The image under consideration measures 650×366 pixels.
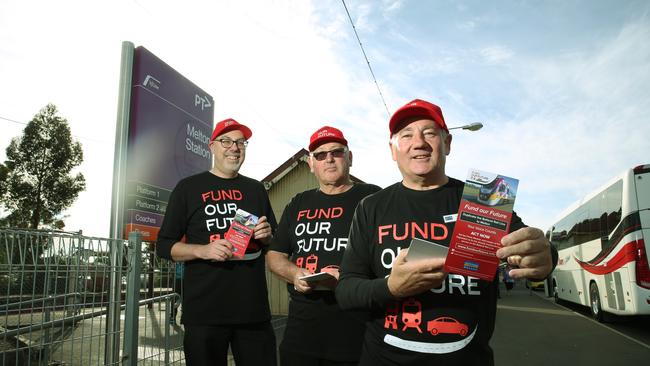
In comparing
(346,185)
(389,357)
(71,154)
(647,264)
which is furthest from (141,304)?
(71,154)

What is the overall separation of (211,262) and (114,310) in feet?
2.38

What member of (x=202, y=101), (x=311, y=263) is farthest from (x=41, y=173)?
(x=311, y=263)

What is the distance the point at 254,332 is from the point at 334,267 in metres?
0.73

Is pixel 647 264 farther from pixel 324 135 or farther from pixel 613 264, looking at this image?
pixel 324 135

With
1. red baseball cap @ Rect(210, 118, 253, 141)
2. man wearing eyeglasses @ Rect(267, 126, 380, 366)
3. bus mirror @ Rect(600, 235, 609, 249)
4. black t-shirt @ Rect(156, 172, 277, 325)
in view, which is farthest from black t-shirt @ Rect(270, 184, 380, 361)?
bus mirror @ Rect(600, 235, 609, 249)

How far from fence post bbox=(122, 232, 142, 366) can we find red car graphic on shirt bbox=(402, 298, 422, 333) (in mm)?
2136

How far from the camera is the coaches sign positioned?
4316mm

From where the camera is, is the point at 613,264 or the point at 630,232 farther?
the point at 613,264

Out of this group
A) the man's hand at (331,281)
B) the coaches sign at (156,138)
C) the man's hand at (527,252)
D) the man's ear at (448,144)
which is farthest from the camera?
the coaches sign at (156,138)

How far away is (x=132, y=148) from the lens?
13.9ft

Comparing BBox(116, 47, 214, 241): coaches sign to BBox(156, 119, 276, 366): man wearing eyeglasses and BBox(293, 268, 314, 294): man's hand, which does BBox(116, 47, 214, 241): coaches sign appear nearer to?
BBox(156, 119, 276, 366): man wearing eyeglasses

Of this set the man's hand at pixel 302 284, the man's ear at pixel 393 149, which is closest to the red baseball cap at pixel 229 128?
the man's hand at pixel 302 284

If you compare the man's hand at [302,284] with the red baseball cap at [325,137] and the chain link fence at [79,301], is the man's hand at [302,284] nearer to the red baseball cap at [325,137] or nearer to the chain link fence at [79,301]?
the red baseball cap at [325,137]

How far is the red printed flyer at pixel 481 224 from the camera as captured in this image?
5.21ft
